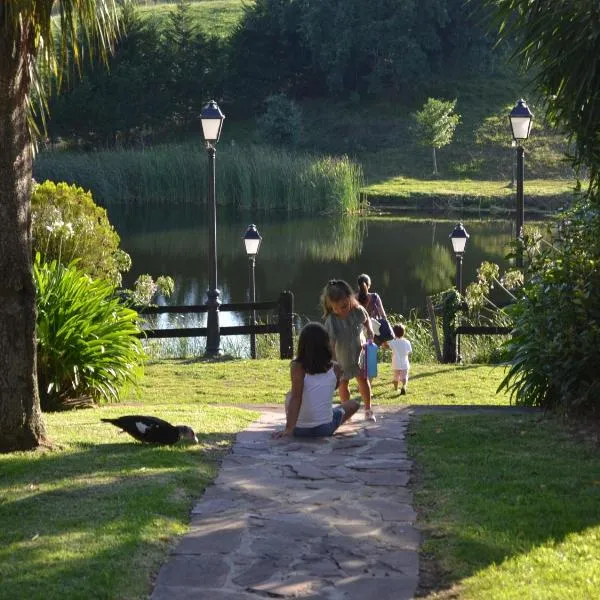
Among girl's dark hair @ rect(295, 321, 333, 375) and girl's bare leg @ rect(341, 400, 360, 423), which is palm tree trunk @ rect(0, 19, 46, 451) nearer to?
girl's dark hair @ rect(295, 321, 333, 375)

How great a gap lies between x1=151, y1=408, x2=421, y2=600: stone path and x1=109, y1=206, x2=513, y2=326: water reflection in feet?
59.5

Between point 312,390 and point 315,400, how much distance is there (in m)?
0.09

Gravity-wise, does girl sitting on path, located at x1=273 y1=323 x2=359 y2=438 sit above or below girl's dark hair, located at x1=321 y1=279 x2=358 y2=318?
below

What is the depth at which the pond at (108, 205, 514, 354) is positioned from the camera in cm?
3119

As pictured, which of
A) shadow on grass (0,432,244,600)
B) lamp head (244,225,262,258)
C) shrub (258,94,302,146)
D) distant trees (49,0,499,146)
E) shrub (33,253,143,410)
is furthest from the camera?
distant trees (49,0,499,146)

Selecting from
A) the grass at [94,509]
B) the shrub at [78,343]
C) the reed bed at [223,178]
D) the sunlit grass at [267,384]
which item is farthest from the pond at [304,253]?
the grass at [94,509]

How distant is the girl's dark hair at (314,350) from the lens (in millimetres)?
9492

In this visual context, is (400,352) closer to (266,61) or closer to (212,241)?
(212,241)

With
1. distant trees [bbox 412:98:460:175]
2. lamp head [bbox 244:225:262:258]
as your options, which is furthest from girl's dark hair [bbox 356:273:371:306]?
distant trees [bbox 412:98:460:175]

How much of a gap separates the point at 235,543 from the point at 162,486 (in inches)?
46.9

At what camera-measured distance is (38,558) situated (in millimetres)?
5941

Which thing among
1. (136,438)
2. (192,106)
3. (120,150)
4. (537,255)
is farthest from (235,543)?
(192,106)

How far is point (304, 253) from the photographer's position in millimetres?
38281

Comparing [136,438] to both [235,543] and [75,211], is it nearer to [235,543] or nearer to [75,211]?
[235,543]
